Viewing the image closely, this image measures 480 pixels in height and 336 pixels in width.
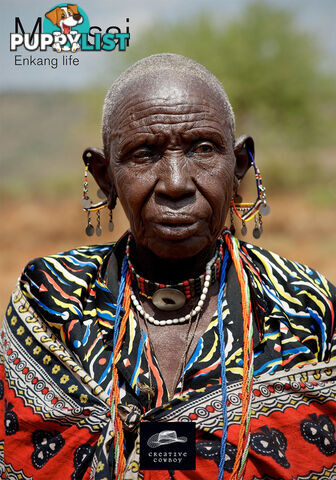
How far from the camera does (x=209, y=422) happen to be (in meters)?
2.06

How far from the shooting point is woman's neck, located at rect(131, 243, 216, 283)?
7.66 feet

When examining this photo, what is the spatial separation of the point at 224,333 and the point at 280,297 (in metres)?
0.28

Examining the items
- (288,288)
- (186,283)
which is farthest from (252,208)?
(186,283)

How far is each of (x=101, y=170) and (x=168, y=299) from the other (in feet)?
1.91

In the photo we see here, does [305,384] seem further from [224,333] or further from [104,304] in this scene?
[104,304]

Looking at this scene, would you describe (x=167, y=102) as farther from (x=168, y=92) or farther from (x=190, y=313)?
(x=190, y=313)

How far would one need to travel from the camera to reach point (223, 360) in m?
2.17

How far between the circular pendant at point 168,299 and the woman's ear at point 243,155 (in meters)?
0.53

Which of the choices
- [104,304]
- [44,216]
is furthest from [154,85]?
[44,216]

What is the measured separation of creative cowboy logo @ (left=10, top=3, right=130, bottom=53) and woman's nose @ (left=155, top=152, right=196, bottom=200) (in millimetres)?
2557

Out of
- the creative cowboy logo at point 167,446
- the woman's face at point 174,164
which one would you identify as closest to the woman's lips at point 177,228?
the woman's face at point 174,164

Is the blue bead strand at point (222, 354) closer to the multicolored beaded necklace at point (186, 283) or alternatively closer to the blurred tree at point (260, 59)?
the multicolored beaded necklace at point (186, 283)

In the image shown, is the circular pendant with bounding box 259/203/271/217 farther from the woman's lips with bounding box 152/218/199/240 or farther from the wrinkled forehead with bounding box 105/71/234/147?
the woman's lips with bounding box 152/218/199/240

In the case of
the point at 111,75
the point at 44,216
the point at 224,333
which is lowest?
the point at 224,333
